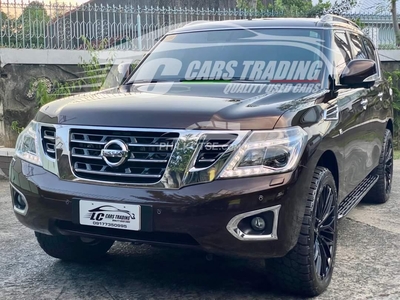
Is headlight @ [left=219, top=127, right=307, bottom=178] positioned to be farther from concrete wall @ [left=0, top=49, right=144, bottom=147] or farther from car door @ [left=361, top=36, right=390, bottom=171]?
concrete wall @ [left=0, top=49, right=144, bottom=147]

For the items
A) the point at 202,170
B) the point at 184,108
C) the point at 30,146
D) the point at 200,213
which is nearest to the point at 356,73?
the point at 184,108

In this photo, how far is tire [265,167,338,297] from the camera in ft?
10.2

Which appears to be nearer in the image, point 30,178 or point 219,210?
point 219,210

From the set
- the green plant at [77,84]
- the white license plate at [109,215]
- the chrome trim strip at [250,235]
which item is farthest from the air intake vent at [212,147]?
the green plant at [77,84]

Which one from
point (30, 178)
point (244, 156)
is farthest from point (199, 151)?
point (30, 178)

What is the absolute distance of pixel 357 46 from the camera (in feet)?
17.5

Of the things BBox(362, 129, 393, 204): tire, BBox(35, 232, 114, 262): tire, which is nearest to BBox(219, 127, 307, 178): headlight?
BBox(35, 232, 114, 262): tire

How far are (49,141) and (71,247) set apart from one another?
0.89m

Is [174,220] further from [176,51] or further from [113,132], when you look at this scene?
[176,51]

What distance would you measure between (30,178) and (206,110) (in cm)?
113

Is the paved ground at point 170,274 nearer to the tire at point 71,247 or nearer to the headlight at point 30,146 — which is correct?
the tire at point 71,247

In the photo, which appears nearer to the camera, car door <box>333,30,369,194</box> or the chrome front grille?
the chrome front grille

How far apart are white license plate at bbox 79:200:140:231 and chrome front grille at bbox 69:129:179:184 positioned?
0.15 meters

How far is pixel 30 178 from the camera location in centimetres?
331
